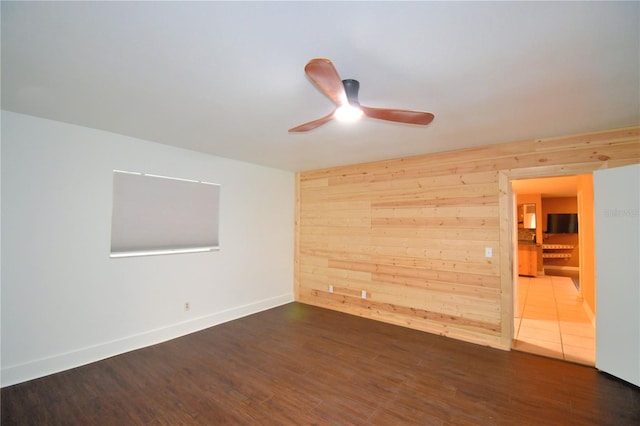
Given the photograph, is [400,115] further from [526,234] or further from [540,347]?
[526,234]

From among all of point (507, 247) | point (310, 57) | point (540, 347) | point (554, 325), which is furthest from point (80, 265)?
point (554, 325)

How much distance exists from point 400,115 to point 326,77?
30.2 inches

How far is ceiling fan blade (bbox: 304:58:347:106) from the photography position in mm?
1374

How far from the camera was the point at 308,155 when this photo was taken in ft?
14.0

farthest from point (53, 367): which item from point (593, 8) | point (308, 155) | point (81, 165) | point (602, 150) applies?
point (602, 150)

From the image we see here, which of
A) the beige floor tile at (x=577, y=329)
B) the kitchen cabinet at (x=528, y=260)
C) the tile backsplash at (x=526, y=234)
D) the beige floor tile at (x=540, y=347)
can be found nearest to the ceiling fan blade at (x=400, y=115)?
the beige floor tile at (x=540, y=347)

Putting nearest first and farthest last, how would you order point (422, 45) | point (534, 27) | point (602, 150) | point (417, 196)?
point (534, 27)
point (422, 45)
point (602, 150)
point (417, 196)

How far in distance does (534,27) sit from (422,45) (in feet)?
1.79

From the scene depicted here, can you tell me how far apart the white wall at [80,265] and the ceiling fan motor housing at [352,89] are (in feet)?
9.33

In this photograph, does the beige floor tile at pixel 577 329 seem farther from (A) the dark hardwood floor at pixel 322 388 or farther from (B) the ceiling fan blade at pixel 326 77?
(B) the ceiling fan blade at pixel 326 77

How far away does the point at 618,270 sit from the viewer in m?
2.80

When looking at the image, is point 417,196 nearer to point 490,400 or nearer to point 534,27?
point 490,400

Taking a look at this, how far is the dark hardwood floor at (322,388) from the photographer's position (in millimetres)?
2238

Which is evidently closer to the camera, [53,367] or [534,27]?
[534,27]
